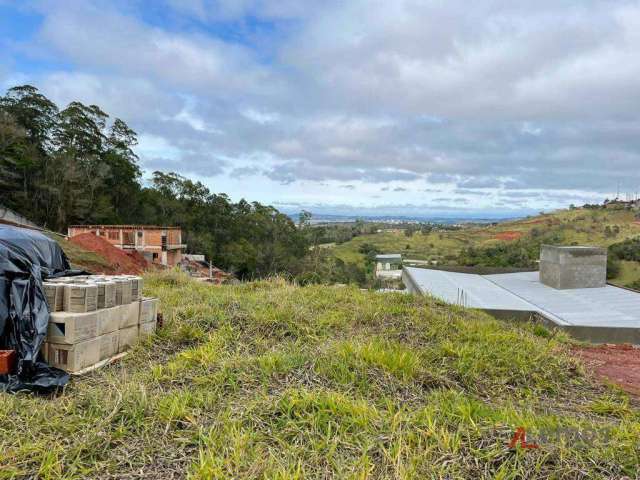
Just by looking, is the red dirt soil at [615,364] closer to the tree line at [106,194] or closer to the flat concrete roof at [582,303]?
the flat concrete roof at [582,303]

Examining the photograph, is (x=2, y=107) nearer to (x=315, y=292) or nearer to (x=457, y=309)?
(x=315, y=292)

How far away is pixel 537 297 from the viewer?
15625mm

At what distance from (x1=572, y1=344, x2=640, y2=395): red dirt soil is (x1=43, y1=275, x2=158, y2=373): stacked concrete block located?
15.3 feet

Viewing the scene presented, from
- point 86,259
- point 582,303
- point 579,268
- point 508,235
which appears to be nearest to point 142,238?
point 86,259

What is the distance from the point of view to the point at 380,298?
6.74 meters

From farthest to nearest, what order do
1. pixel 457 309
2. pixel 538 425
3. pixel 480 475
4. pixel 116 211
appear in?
pixel 116 211
pixel 457 309
pixel 538 425
pixel 480 475

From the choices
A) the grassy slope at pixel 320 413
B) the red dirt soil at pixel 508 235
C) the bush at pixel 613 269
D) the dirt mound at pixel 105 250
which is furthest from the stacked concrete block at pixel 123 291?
the red dirt soil at pixel 508 235

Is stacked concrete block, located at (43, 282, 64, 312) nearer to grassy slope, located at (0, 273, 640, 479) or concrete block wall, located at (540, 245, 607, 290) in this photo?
grassy slope, located at (0, 273, 640, 479)

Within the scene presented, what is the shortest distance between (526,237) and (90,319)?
171ft

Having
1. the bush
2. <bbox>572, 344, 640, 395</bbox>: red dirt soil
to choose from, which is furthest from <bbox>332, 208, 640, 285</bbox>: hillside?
<bbox>572, 344, 640, 395</bbox>: red dirt soil

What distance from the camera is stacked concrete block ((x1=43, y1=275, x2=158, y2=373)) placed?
3.43 m

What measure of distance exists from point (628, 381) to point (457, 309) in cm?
264

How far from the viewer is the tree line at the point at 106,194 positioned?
26578 millimetres

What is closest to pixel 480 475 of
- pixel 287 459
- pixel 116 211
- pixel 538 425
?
pixel 538 425
